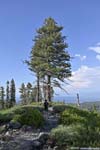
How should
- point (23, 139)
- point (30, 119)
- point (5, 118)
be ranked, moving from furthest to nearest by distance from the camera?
point (5, 118) → point (30, 119) → point (23, 139)

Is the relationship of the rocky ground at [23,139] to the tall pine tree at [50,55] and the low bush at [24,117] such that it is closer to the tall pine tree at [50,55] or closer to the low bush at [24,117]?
the low bush at [24,117]

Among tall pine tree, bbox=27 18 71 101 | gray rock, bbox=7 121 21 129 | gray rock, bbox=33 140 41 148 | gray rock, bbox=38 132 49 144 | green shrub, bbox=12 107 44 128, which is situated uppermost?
tall pine tree, bbox=27 18 71 101

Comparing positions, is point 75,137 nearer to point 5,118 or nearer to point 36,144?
point 36,144

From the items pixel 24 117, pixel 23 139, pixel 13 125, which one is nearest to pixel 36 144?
pixel 23 139

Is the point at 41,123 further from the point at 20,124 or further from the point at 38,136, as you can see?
the point at 38,136

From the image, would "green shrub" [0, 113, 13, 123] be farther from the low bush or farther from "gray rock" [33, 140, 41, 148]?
"gray rock" [33, 140, 41, 148]

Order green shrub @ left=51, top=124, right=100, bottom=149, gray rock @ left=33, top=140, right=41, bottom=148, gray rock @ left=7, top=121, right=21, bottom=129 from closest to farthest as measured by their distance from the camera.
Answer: gray rock @ left=33, top=140, right=41, bottom=148 < green shrub @ left=51, top=124, right=100, bottom=149 < gray rock @ left=7, top=121, right=21, bottom=129

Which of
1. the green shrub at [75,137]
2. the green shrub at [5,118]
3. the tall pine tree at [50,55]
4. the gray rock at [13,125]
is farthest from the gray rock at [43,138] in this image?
the tall pine tree at [50,55]

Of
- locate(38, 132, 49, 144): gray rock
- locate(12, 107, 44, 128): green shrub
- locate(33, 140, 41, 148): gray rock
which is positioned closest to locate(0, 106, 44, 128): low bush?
locate(12, 107, 44, 128): green shrub

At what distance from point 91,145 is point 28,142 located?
8.40 ft

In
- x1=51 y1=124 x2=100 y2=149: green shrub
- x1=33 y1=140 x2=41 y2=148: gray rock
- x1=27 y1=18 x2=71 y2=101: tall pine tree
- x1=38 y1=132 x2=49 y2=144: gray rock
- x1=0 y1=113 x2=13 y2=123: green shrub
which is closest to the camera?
x1=33 y1=140 x2=41 y2=148: gray rock

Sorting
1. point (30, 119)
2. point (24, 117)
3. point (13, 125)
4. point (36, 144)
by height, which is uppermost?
point (24, 117)

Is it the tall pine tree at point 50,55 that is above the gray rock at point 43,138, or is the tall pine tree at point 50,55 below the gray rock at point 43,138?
above

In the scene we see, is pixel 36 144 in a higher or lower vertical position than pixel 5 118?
lower
